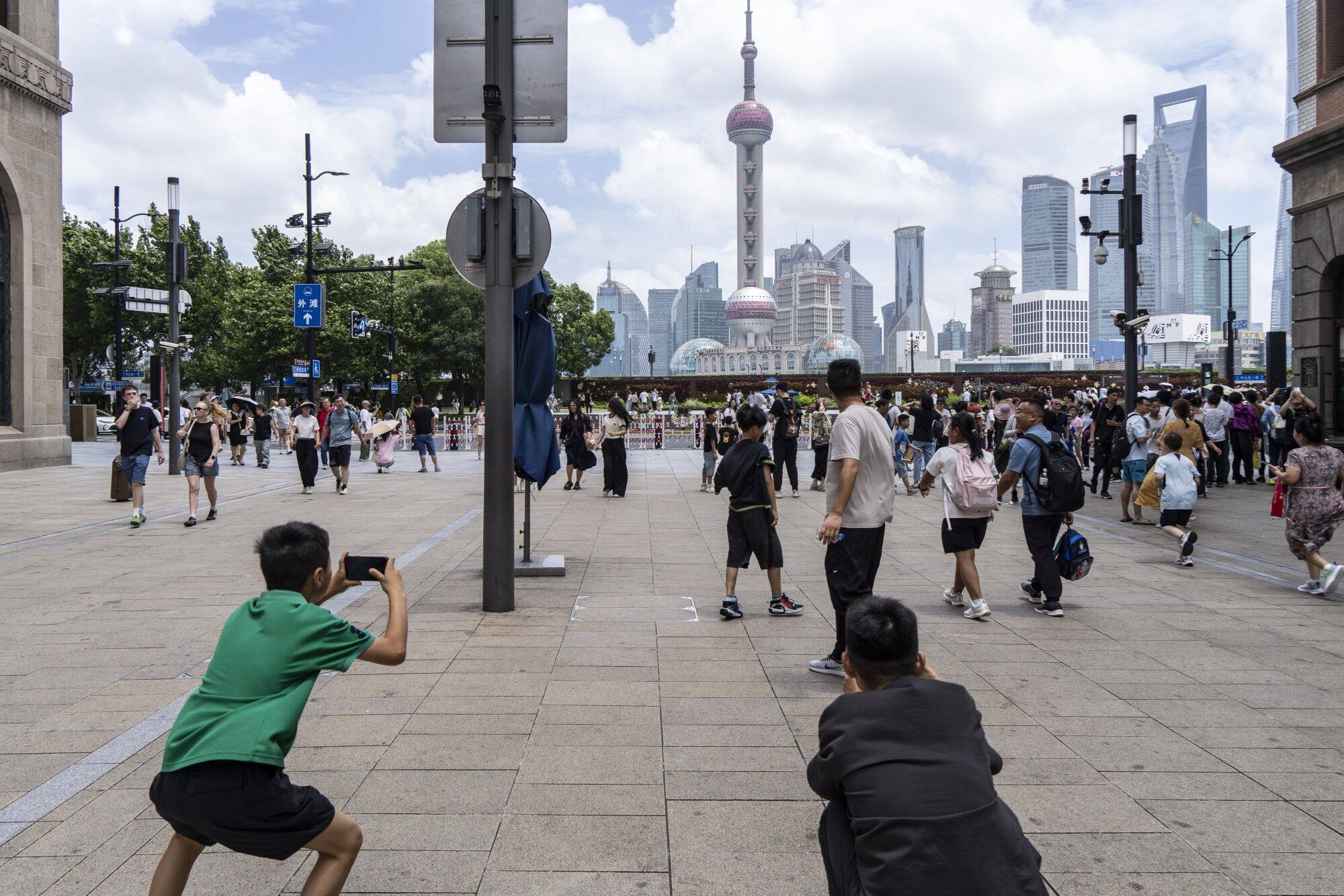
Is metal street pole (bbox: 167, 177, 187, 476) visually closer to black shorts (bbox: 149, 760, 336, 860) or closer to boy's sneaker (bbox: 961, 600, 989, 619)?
boy's sneaker (bbox: 961, 600, 989, 619)

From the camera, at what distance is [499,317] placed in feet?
25.0

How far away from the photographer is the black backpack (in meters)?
7.85

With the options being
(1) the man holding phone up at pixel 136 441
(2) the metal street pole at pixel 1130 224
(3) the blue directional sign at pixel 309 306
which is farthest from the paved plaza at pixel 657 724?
(3) the blue directional sign at pixel 309 306

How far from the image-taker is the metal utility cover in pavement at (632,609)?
24.6 ft

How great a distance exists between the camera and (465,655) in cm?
632

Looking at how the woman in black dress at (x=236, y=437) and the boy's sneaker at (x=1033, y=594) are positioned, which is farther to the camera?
the woman in black dress at (x=236, y=437)

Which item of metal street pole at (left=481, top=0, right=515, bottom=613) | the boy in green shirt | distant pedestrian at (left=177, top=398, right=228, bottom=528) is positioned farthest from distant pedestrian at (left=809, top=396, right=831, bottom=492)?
the boy in green shirt

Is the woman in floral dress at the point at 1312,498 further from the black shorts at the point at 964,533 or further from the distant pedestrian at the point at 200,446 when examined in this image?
the distant pedestrian at the point at 200,446

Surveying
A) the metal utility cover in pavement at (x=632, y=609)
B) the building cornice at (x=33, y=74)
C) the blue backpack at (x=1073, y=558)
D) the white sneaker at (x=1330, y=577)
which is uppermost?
the building cornice at (x=33, y=74)

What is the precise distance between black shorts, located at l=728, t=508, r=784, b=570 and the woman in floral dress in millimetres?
4426

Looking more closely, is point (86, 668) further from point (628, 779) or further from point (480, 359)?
point (480, 359)

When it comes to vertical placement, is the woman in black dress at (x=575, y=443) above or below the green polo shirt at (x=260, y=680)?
above

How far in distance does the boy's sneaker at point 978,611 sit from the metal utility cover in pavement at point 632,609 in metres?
1.99

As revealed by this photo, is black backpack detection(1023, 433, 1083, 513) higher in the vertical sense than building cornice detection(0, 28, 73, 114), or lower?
lower
